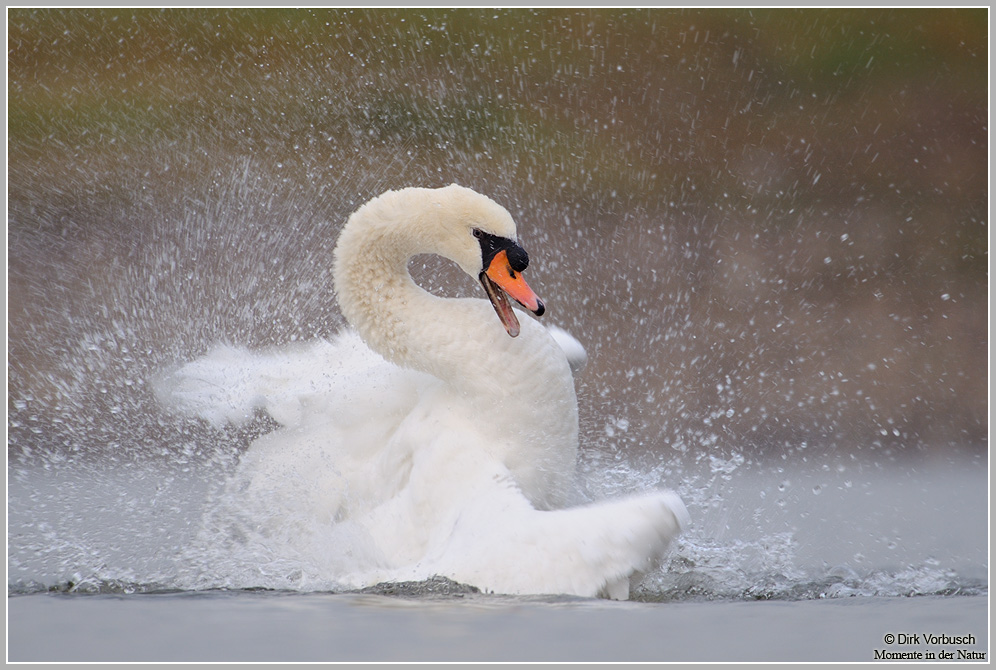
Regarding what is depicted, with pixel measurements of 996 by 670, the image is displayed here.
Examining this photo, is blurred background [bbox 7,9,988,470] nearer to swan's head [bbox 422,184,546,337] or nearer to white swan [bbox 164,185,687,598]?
white swan [bbox 164,185,687,598]

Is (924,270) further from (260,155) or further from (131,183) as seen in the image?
(131,183)

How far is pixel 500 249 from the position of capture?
17.5 ft

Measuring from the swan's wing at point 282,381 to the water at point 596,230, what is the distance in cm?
42

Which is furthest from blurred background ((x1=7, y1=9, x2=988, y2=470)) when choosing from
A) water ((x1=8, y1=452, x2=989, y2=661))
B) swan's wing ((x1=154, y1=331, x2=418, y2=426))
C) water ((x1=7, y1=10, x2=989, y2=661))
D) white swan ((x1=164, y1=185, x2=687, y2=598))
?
white swan ((x1=164, y1=185, x2=687, y2=598))

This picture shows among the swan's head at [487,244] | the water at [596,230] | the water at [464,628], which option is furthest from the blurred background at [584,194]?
the water at [464,628]

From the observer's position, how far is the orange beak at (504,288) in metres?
5.24

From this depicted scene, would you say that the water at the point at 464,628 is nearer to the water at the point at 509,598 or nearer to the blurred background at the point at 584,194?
the water at the point at 509,598

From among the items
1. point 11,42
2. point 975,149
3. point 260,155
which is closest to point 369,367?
point 260,155

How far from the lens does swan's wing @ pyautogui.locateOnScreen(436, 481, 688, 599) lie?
176 inches

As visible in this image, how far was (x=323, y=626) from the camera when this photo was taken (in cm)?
444

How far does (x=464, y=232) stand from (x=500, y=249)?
0.63ft

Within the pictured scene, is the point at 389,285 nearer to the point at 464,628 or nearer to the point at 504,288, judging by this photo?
the point at 504,288

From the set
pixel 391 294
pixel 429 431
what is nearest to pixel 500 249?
pixel 391 294

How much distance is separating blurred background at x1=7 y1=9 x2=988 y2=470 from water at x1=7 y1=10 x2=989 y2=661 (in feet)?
0.11
